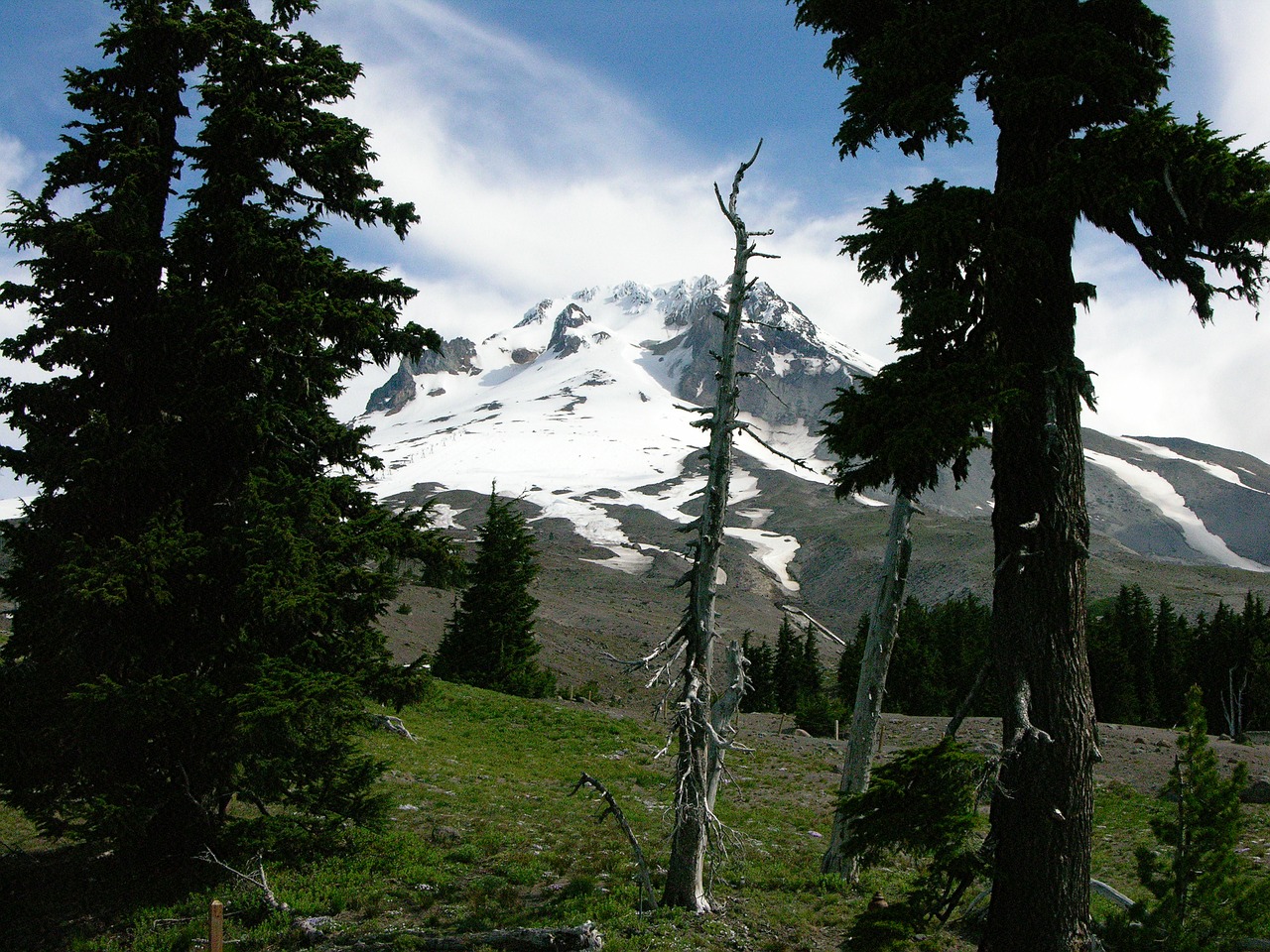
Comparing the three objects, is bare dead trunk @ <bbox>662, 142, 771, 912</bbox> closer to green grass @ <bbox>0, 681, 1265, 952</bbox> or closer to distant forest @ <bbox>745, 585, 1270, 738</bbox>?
green grass @ <bbox>0, 681, 1265, 952</bbox>

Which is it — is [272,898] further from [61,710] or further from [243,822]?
[61,710]

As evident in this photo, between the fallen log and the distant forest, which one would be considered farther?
the distant forest

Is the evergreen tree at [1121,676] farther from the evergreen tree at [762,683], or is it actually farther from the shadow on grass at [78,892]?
the shadow on grass at [78,892]

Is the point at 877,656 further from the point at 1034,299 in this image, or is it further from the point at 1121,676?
the point at 1121,676

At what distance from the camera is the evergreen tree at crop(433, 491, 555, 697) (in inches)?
1663

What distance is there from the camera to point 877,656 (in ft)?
45.6

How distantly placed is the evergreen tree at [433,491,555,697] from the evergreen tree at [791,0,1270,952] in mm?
37161

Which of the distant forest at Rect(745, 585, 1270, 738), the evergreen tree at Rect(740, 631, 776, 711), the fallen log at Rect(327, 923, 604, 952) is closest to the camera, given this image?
the fallen log at Rect(327, 923, 604, 952)

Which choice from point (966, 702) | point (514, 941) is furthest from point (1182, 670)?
point (966, 702)

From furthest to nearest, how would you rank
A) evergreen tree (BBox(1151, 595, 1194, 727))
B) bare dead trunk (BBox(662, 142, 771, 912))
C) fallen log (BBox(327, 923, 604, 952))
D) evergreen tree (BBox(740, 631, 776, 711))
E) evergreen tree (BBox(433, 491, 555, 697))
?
evergreen tree (BBox(740, 631, 776, 711)), evergreen tree (BBox(1151, 595, 1194, 727)), evergreen tree (BBox(433, 491, 555, 697)), bare dead trunk (BBox(662, 142, 771, 912)), fallen log (BBox(327, 923, 604, 952))

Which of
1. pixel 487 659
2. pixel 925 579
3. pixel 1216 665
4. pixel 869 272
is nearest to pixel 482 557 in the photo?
pixel 487 659

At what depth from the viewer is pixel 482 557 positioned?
44.1 m

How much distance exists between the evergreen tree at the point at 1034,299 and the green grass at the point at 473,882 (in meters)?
1.58

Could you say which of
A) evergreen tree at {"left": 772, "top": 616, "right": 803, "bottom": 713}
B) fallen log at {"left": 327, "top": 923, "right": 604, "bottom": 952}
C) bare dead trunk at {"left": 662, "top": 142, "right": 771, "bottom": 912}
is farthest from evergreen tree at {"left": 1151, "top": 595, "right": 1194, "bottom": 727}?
fallen log at {"left": 327, "top": 923, "right": 604, "bottom": 952}
